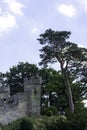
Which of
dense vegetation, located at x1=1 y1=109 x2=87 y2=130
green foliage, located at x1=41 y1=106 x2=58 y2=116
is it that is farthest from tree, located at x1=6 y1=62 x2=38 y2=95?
dense vegetation, located at x1=1 y1=109 x2=87 y2=130

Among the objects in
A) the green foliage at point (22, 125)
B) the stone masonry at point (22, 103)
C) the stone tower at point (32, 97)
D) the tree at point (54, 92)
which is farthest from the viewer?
the tree at point (54, 92)

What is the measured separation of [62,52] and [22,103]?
289 inches

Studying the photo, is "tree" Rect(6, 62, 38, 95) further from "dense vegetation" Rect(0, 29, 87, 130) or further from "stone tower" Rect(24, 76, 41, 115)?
"stone tower" Rect(24, 76, 41, 115)

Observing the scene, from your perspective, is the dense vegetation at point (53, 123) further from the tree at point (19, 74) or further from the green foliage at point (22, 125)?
the tree at point (19, 74)

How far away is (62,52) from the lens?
56406mm

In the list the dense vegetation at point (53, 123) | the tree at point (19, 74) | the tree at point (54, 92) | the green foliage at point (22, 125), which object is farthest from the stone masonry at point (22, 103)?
the tree at point (19, 74)

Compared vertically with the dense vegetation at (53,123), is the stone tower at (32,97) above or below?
above

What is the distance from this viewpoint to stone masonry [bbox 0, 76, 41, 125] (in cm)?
5172

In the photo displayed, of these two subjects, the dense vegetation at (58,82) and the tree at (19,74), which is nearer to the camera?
the dense vegetation at (58,82)

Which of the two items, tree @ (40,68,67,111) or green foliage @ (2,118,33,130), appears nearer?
green foliage @ (2,118,33,130)

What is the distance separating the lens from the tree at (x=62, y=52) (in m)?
56.2

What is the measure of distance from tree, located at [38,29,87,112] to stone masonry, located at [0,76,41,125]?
11.3ft

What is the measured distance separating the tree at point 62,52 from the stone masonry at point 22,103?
3.44m

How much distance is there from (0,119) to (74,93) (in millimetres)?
15889
